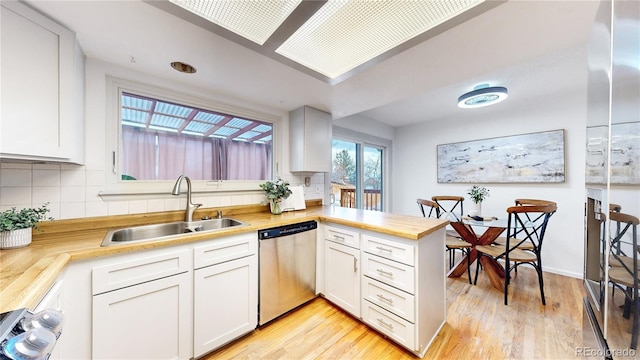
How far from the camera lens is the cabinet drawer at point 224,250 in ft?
4.63

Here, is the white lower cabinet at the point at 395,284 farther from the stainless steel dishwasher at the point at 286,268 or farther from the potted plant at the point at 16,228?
the potted plant at the point at 16,228

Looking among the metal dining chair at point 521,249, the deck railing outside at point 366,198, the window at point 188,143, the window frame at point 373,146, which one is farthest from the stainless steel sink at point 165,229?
the metal dining chair at point 521,249

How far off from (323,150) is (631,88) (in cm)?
229

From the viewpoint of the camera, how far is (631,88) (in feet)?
1.82

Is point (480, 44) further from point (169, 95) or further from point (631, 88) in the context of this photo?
point (169, 95)

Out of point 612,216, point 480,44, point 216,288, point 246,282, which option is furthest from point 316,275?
point 480,44

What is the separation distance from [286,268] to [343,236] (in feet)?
1.86

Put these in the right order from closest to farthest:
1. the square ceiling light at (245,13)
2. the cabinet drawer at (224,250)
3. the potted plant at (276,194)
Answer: the square ceiling light at (245,13) → the cabinet drawer at (224,250) → the potted plant at (276,194)

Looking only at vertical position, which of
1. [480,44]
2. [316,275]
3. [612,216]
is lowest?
[316,275]

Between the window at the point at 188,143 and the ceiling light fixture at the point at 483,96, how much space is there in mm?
2372

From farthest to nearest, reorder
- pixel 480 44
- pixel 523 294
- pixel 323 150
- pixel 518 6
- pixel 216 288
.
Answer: pixel 323 150 → pixel 523 294 → pixel 216 288 → pixel 480 44 → pixel 518 6

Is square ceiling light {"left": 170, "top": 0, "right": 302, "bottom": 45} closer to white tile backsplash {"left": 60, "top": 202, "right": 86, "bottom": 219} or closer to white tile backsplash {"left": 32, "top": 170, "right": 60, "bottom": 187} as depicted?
white tile backsplash {"left": 32, "top": 170, "right": 60, "bottom": 187}

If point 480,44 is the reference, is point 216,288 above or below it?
below

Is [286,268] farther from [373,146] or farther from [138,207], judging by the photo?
[373,146]
